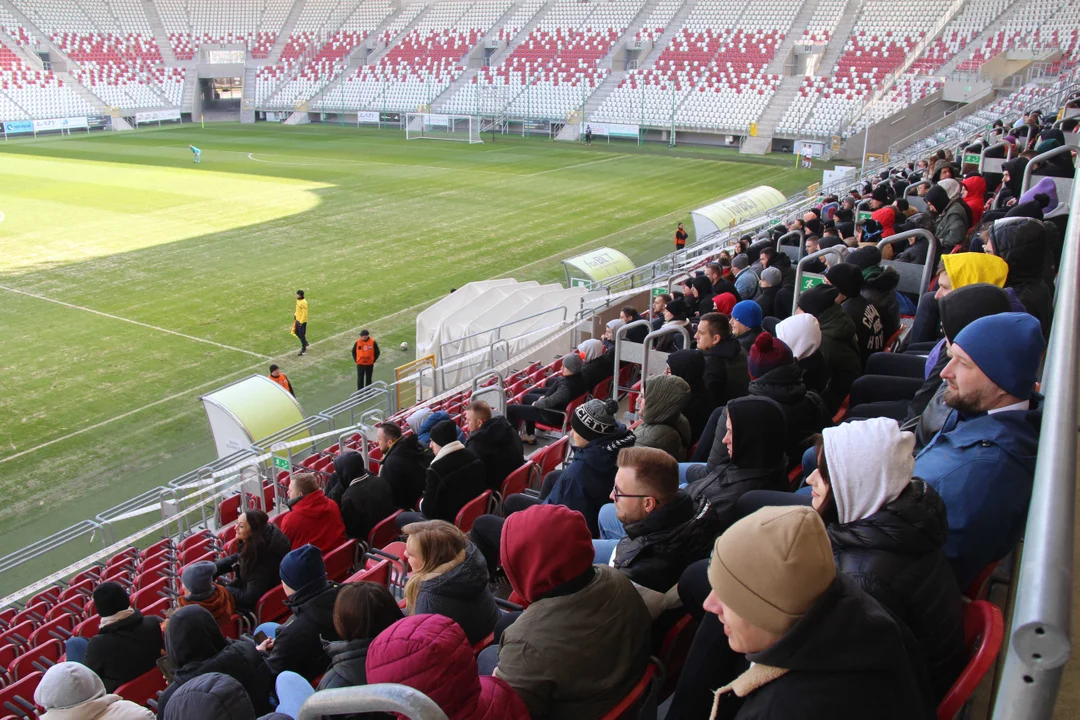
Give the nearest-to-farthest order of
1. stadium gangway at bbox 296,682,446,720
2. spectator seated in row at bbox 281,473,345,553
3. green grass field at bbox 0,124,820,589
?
stadium gangway at bbox 296,682,446,720
spectator seated in row at bbox 281,473,345,553
green grass field at bbox 0,124,820,589

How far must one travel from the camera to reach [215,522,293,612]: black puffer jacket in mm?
5320

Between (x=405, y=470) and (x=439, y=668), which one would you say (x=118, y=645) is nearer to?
(x=405, y=470)

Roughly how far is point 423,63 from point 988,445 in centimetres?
5585

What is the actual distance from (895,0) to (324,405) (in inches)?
1737

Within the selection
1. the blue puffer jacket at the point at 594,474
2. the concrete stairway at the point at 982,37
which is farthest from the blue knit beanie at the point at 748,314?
the concrete stairway at the point at 982,37

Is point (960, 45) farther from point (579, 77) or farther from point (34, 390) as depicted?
point (34, 390)

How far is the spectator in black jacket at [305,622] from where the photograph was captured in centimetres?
396

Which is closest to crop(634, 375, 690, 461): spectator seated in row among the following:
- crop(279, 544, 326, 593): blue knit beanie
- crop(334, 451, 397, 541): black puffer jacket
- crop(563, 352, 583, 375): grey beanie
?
crop(279, 544, 326, 593): blue knit beanie

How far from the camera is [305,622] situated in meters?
4.00

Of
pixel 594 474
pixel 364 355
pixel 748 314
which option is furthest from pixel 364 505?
pixel 364 355

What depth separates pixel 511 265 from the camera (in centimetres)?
2050

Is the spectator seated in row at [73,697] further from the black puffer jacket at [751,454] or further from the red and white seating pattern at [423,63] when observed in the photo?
the red and white seating pattern at [423,63]

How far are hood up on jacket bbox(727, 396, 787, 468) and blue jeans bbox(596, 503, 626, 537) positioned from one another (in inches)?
25.9

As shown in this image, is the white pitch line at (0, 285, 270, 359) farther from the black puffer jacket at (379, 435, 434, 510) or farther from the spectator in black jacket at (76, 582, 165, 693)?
the spectator in black jacket at (76, 582, 165, 693)
